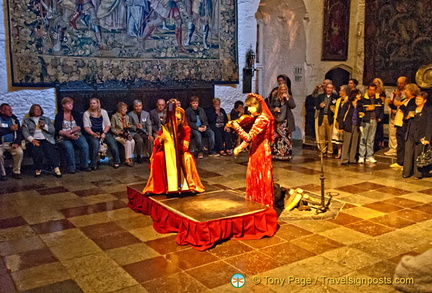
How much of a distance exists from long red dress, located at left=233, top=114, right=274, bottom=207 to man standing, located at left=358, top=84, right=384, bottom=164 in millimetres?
4465

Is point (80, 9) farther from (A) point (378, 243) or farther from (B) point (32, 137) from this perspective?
(A) point (378, 243)

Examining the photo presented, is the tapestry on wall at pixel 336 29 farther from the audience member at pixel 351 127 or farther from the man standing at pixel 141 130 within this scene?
the man standing at pixel 141 130

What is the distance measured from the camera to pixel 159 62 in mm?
10750

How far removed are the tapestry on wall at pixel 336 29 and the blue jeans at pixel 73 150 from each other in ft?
23.2

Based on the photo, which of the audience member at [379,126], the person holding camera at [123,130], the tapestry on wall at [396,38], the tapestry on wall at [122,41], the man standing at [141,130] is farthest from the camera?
→ the tapestry on wall at [396,38]

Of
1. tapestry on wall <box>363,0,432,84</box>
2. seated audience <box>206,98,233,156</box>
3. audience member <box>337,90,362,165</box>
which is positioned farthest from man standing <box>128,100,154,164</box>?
tapestry on wall <box>363,0,432,84</box>

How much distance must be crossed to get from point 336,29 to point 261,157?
777cm

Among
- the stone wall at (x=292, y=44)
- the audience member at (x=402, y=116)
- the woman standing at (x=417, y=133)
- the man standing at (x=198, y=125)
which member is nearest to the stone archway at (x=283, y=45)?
the stone wall at (x=292, y=44)

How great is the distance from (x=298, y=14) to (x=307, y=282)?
1054 centimetres

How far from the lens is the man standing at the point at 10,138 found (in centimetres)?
820

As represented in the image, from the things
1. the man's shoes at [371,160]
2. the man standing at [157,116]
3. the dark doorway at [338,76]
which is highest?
the dark doorway at [338,76]

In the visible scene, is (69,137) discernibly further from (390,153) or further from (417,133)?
(390,153)

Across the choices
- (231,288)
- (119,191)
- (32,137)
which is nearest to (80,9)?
(32,137)

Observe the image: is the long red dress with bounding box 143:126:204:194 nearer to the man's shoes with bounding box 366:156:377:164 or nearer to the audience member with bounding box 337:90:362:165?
the audience member with bounding box 337:90:362:165
